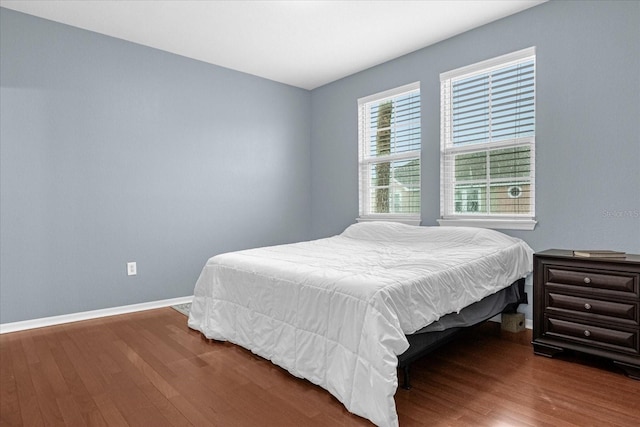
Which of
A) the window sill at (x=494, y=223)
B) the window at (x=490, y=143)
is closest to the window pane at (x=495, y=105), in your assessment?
the window at (x=490, y=143)

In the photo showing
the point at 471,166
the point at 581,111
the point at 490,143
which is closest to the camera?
the point at 581,111

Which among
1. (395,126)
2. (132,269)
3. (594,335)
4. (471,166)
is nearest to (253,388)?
(594,335)

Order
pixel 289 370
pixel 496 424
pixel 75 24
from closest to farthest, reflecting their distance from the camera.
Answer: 1. pixel 496 424
2. pixel 289 370
3. pixel 75 24

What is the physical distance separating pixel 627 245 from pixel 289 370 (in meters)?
2.36

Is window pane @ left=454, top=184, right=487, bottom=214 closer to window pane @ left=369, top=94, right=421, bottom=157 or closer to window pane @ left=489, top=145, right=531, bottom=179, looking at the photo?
window pane @ left=489, top=145, right=531, bottom=179

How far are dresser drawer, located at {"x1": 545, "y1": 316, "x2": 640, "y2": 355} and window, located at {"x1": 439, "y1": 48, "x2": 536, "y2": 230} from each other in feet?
2.78

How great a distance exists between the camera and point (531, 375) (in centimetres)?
214

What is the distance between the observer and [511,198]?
10.2 feet

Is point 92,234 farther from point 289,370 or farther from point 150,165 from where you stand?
point 289,370

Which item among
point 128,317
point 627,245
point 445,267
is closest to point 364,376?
point 445,267

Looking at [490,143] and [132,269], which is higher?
[490,143]

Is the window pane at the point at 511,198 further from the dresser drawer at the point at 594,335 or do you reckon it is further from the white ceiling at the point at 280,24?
the white ceiling at the point at 280,24

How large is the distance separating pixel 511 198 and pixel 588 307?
43.1 inches

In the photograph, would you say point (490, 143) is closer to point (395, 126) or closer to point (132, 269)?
point (395, 126)
